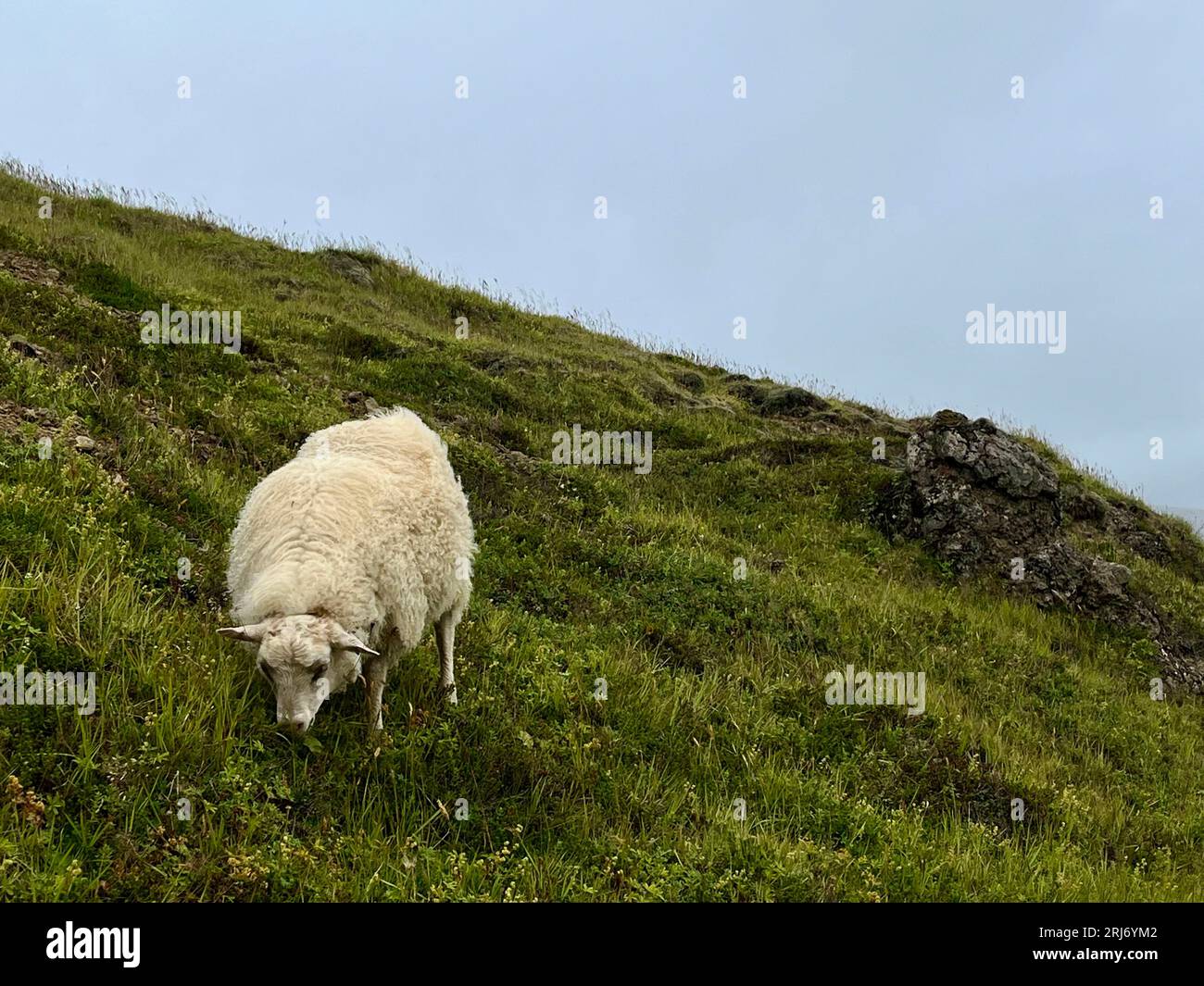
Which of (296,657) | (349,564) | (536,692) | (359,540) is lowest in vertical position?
(536,692)

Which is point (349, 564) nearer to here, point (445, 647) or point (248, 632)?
point (248, 632)

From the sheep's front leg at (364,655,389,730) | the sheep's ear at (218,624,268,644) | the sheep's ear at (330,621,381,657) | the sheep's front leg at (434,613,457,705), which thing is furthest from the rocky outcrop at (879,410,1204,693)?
the sheep's ear at (218,624,268,644)

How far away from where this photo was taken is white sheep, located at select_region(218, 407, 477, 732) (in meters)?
4.27

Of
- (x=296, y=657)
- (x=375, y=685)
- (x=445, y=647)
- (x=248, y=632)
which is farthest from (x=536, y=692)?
(x=248, y=632)

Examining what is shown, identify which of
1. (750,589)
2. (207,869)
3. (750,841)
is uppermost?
(750,589)

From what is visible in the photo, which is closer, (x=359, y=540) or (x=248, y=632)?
(x=248, y=632)

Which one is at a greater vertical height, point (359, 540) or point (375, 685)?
point (359, 540)

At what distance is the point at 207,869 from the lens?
3387 mm

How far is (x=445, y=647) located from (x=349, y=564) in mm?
1338

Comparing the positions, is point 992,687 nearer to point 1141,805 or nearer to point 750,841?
point 1141,805

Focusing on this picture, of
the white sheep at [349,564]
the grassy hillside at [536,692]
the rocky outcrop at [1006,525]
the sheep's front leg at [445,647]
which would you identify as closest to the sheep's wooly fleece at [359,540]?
the white sheep at [349,564]

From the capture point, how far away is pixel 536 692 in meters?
5.89

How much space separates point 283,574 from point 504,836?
7.00 ft
